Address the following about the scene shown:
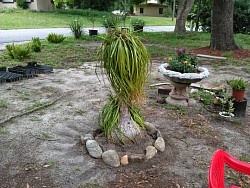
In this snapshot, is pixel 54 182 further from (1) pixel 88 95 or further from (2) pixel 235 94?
(2) pixel 235 94

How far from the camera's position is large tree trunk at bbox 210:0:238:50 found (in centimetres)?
947

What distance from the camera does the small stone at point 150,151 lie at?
300cm

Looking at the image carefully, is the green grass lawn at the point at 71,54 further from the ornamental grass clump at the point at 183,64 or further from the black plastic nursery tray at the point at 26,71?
the ornamental grass clump at the point at 183,64

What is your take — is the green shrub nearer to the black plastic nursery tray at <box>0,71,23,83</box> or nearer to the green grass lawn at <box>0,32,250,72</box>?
the green grass lawn at <box>0,32,250,72</box>

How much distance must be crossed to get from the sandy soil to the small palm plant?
42 centimetres

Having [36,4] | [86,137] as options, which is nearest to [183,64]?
[86,137]

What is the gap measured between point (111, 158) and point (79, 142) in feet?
1.99

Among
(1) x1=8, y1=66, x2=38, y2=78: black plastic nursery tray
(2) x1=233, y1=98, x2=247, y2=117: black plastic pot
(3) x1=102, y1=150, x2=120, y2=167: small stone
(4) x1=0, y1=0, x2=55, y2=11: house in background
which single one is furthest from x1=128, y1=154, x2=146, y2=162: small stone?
(4) x1=0, y1=0, x2=55, y2=11: house in background

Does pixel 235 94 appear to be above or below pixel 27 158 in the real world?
above

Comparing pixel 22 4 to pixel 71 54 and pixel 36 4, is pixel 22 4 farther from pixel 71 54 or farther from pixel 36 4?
pixel 71 54

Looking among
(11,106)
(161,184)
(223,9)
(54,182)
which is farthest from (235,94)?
(223,9)

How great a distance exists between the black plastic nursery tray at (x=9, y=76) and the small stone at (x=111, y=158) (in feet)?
12.4

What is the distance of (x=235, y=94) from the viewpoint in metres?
4.32

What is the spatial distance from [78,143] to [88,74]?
3.67 metres
